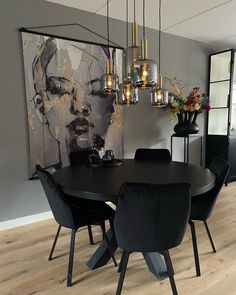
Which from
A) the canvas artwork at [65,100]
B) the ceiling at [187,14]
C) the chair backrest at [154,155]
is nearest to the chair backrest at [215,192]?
the chair backrest at [154,155]

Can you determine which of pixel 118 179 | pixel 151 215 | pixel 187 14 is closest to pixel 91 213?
pixel 118 179

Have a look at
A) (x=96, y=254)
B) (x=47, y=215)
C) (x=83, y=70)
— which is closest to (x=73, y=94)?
(x=83, y=70)

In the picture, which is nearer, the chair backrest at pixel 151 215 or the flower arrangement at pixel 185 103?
the chair backrest at pixel 151 215

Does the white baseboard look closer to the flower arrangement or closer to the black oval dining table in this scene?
the black oval dining table

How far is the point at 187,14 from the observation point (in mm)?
3211

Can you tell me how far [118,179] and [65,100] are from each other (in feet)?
5.38

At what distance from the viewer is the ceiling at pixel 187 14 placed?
289 cm

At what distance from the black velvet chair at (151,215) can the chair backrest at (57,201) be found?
456mm

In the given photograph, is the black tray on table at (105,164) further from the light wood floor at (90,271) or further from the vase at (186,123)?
the vase at (186,123)

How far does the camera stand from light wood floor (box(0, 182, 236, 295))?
1.79 m

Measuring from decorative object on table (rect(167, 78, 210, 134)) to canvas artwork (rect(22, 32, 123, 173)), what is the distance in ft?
2.83

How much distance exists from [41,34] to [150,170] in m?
2.02

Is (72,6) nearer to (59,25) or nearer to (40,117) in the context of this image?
(59,25)

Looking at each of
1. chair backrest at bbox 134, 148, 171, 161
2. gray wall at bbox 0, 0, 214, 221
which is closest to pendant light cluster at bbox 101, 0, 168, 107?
chair backrest at bbox 134, 148, 171, 161
